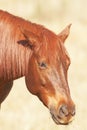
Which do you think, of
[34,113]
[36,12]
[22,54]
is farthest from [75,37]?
[22,54]

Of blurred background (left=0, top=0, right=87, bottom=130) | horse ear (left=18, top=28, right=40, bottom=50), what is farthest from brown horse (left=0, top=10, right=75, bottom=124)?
blurred background (left=0, top=0, right=87, bottom=130)

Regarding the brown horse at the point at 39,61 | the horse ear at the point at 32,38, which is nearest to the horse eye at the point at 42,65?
the brown horse at the point at 39,61

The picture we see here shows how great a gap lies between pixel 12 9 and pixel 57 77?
12.1 metres

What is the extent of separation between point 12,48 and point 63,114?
3.47 feet

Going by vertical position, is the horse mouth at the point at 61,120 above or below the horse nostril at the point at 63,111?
below

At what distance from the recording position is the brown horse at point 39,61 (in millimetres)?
7223

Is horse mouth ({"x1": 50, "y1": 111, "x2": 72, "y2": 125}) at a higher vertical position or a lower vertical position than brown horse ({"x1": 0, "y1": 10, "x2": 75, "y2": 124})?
lower

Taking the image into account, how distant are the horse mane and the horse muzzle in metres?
0.72

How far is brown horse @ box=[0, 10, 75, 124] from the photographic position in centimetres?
722

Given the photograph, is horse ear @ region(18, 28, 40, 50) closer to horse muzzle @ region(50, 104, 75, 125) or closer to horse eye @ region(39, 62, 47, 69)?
horse eye @ region(39, 62, 47, 69)

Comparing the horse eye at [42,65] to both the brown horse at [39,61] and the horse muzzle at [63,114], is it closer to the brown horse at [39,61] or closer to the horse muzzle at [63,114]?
the brown horse at [39,61]

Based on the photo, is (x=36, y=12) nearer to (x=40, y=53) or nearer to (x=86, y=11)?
(x=86, y=11)

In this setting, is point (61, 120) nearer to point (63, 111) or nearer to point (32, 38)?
point (63, 111)

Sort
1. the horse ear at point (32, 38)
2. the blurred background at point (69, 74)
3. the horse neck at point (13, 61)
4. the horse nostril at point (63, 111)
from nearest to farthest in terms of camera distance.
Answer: the horse nostril at point (63, 111) < the horse ear at point (32, 38) < the horse neck at point (13, 61) < the blurred background at point (69, 74)
